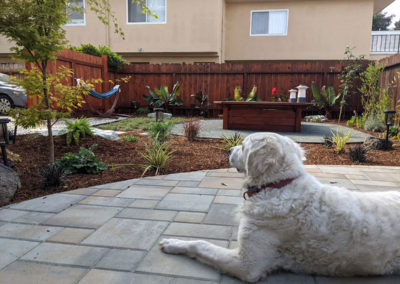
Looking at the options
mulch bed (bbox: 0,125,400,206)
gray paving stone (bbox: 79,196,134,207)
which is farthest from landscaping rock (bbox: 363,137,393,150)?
gray paving stone (bbox: 79,196,134,207)

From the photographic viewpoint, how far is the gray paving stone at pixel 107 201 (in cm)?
312

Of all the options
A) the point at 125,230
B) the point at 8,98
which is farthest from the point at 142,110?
the point at 125,230

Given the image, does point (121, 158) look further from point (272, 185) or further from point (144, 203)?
point (272, 185)

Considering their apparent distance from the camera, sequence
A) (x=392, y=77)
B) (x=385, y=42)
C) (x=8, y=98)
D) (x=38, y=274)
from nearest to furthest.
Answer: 1. (x=38, y=274)
2. (x=392, y=77)
3. (x=8, y=98)
4. (x=385, y=42)

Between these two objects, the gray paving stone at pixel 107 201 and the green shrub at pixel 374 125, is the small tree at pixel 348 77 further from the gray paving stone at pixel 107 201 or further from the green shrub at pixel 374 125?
the gray paving stone at pixel 107 201

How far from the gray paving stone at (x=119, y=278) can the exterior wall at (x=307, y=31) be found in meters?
15.4

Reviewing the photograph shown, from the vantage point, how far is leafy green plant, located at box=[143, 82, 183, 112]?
41.0 ft

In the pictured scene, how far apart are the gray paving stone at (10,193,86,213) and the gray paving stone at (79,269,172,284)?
1.31m

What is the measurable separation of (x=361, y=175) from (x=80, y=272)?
3976 millimetres

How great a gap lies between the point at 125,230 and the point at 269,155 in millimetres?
1470

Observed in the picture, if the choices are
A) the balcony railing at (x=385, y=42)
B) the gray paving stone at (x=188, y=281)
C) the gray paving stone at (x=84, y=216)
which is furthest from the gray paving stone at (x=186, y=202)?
the balcony railing at (x=385, y=42)

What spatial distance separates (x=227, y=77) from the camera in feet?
42.8

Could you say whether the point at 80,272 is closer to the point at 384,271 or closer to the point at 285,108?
the point at 384,271

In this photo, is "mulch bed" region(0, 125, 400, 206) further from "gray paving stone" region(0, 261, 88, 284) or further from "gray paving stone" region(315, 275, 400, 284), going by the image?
"gray paving stone" region(315, 275, 400, 284)
